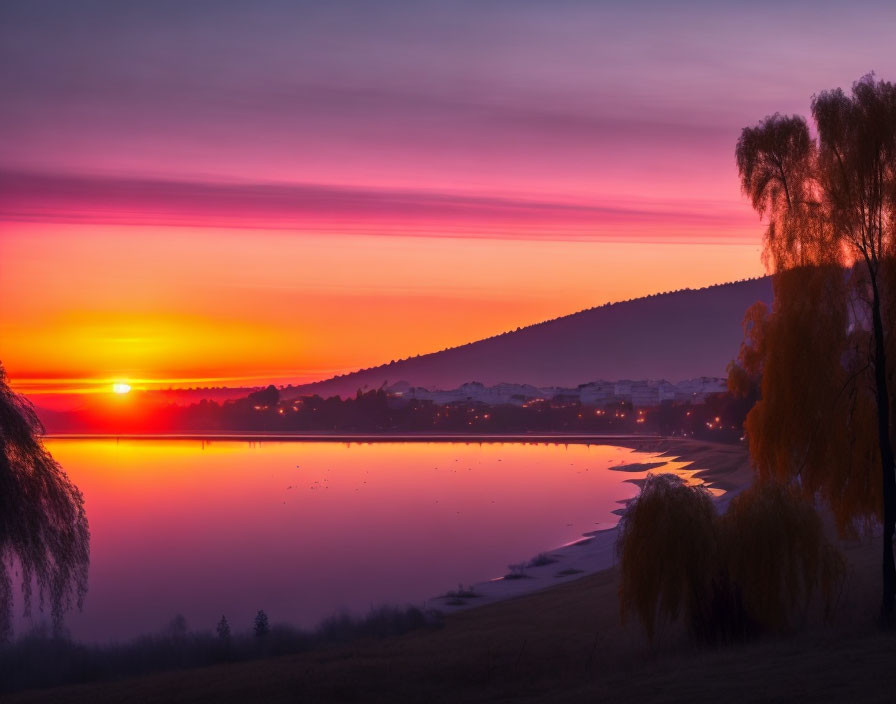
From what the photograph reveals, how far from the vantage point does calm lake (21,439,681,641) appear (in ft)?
119

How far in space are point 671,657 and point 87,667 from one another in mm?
12797

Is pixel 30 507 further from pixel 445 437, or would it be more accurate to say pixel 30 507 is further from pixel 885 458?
pixel 445 437

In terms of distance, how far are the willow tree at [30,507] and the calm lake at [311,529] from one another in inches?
646

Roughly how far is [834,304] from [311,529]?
138 feet

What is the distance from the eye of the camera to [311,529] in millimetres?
57969

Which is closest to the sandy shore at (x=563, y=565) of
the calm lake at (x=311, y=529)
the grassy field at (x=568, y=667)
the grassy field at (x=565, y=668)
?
the calm lake at (x=311, y=529)

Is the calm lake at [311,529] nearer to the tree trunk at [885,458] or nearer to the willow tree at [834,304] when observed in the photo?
the willow tree at [834,304]

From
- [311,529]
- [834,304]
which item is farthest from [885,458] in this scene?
[311,529]

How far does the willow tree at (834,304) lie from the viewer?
19.4 metres

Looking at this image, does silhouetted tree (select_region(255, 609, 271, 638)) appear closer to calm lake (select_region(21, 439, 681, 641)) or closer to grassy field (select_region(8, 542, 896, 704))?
grassy field (select_region(8, 542, 896, 704))

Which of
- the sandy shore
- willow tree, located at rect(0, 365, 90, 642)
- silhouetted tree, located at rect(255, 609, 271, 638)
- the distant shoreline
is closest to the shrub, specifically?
silhouetted tree, located at rect(255, 609, 271, 638)

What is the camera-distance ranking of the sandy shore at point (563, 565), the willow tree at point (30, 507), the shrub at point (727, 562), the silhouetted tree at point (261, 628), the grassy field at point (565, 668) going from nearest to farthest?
the willow tree at point (30, 507) < the grassy field at point (565, 668) < the shrub at point (727, 562) < the silhouetted tree at point (261, 628) < the sandy shore at point (563, 565)

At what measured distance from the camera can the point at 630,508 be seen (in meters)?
20.6

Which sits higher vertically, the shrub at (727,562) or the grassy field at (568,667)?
the shrub at (727,562)
